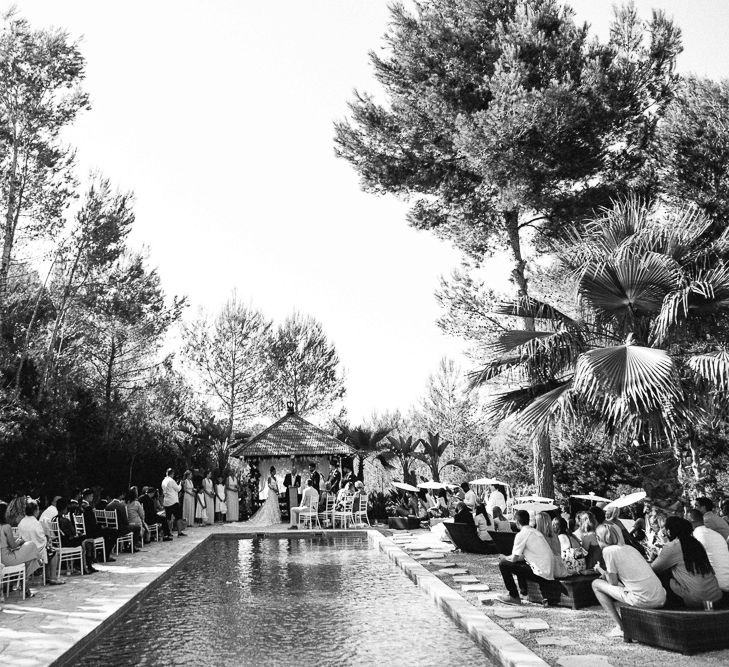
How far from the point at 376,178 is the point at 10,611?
14.3m

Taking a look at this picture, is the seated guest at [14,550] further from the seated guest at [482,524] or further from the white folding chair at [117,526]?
the seated guest at [482,524]

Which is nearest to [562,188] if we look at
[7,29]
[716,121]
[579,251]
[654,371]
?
[716,121]

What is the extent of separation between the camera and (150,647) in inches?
269

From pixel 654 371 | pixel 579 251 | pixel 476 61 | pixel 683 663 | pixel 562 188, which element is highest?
pixel 476 61

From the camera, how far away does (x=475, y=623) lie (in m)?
A: 6.97

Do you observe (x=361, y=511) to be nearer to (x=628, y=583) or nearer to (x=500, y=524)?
(x=500, y=524)

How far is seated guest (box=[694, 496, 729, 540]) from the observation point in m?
8.90

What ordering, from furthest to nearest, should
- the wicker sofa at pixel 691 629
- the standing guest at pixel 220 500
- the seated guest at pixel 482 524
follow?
the standing guest at pixel 220 500 < the seated guest at pixel 482 524 < the wicker sofa at pixel 691 629

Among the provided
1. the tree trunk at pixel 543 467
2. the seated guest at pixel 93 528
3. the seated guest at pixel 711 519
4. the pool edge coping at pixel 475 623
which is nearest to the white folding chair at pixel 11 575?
the seated guest at pixel 93 528

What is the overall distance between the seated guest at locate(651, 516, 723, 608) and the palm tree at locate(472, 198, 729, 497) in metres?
3.21

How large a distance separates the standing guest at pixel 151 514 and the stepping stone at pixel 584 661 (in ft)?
40.6

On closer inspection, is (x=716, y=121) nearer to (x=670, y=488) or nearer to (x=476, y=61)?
(x=476, y=61)

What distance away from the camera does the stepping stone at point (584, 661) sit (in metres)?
5.42

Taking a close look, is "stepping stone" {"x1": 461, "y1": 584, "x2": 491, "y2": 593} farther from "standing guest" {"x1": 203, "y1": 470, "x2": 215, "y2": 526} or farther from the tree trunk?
"standing guest" {"x1": 203, "y1": 470, "x2": 215, "y2": 526}
